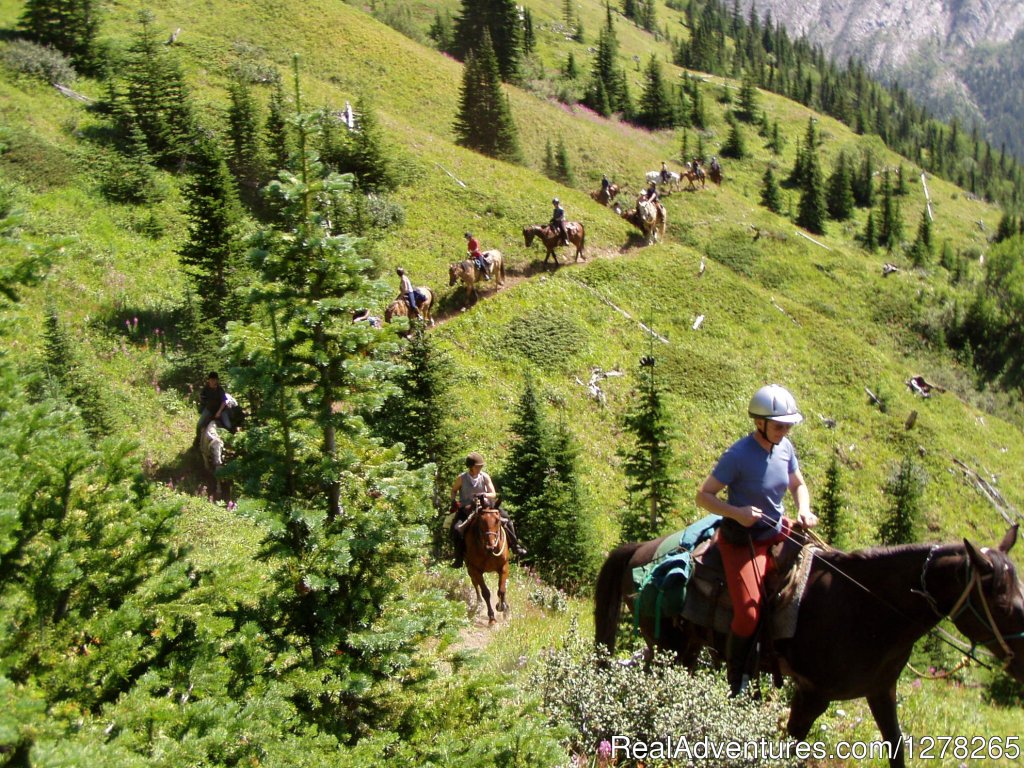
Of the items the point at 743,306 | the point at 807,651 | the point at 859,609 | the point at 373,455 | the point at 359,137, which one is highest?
the point at 373,455

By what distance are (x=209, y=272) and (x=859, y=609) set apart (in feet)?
68.0

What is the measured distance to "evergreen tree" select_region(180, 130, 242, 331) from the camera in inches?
789

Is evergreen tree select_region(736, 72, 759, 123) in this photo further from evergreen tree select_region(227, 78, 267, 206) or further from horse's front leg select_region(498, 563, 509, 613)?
horse's front leg select_region(498, 563, 509, 613)

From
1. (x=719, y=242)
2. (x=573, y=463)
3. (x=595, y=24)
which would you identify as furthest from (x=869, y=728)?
(x=595, y=24)

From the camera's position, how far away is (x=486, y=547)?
1155 cm

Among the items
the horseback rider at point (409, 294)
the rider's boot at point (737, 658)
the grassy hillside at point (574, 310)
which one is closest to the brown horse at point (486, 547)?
the grassy hillside at point (574, 310)

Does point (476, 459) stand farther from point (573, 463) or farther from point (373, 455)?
point (373, 455)

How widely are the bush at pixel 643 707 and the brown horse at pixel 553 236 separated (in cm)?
2593

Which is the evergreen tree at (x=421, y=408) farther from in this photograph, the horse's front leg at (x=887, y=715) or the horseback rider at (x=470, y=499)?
the horse's front leg at (x=887, y=715)

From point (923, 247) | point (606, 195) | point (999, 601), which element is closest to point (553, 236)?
point (606, 195)

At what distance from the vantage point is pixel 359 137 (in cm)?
3322

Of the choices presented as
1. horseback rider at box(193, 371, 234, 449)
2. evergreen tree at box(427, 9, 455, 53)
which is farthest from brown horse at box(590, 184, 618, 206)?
evergreen tree at box(427, 9, 455, 53)

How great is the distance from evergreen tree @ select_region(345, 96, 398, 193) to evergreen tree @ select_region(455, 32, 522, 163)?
11.7m

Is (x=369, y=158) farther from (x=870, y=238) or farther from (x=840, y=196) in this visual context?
(x=840, y=196)
